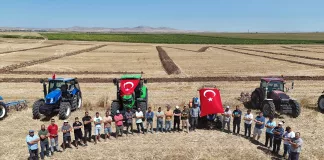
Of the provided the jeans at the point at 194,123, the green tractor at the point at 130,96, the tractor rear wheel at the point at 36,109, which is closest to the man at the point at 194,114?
the jeans at the point at 194,123

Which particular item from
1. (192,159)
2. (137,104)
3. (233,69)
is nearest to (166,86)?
(137,104)

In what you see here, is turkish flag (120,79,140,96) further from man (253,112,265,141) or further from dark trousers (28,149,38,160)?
man (253,112,265,141)

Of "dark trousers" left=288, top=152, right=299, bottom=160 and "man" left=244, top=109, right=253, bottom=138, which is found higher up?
"man" left=244, top=109, right=253, bottom=138

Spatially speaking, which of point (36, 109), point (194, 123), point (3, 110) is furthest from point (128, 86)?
point (3, 110)

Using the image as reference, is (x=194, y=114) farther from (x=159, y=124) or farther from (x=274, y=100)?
(x=274, y=100)

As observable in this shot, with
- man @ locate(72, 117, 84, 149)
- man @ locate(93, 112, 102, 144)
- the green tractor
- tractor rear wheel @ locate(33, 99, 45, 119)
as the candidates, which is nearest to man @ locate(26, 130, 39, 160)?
man @ locate(72, 117, 84, 149)

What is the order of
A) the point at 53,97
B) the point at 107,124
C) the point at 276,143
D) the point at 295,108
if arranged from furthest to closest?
the point at 295,108 → the point at 53,97 → the point at 107,124 → the point at 276,143
